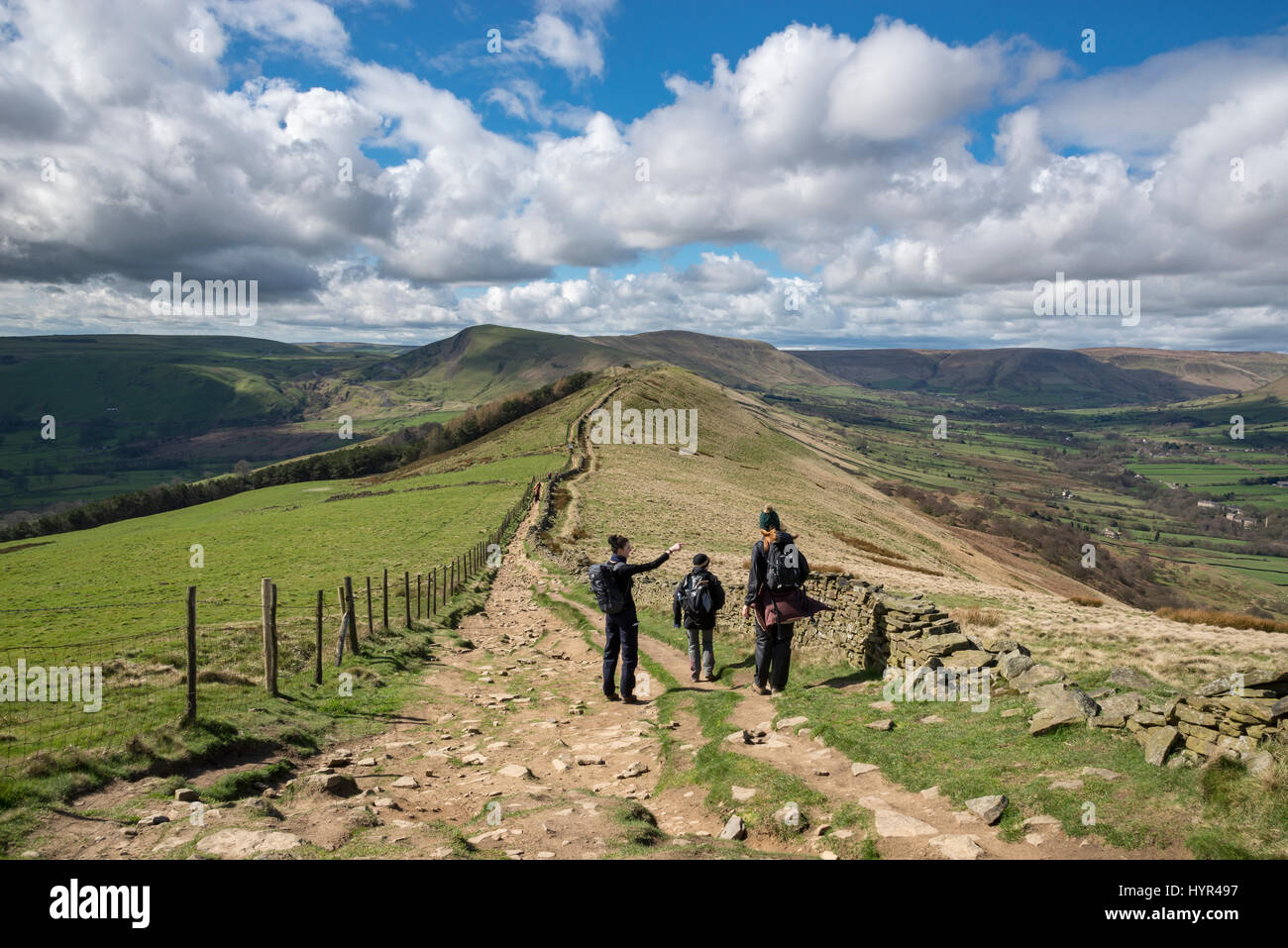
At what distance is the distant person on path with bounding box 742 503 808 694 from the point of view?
39.5 feet

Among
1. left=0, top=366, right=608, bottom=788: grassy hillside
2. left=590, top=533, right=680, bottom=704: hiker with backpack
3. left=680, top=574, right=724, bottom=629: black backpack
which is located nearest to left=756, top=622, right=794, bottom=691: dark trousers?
left=680, top=574, right=724, bottom=629: black backpack

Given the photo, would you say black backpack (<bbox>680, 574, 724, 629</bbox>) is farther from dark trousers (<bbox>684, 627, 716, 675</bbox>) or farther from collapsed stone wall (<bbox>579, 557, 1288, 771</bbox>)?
collapsed stone wall (<bbox>579, 557, 1288, 771</bbox>)

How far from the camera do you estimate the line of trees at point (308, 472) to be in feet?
295

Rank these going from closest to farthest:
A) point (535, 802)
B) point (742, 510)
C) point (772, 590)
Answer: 1. point (535, 802)
2. point (772, 590)
3. point (742, 510)

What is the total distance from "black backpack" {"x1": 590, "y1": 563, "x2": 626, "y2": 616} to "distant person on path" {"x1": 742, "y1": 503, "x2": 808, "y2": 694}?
252cm

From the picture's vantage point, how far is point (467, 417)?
125 metres

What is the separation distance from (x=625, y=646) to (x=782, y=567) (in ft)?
12.4

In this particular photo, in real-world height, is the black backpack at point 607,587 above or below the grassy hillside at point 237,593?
above

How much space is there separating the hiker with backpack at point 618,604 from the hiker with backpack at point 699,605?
1.05 m

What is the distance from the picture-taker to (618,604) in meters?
13.0

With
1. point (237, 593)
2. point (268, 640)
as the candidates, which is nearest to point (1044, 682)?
point (268, 640)

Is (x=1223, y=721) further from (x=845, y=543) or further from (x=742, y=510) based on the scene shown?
(x=742, y=510)

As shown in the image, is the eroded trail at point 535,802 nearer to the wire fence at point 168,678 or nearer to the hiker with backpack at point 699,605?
the hiker with backpack at point 699,605

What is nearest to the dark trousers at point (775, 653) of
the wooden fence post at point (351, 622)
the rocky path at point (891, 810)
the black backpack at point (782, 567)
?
the black backpack at point (782, 567)
